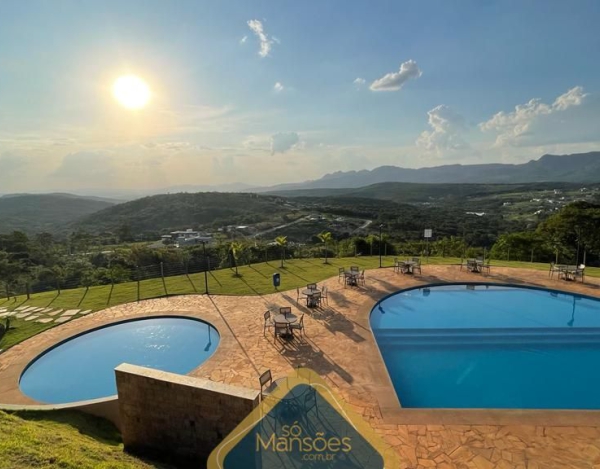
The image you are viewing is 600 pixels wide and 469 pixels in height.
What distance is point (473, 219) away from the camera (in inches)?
2938

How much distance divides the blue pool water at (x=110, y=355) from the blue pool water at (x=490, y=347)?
6.07 meters

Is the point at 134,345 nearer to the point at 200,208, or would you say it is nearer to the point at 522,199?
the point at 200,208

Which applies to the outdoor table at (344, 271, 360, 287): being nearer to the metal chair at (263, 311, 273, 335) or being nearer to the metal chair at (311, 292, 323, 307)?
the metal chair at (311, 292, 323, 307)

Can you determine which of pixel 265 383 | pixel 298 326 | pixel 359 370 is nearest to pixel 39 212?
pixel 298 326

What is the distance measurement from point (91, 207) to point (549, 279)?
561 ft

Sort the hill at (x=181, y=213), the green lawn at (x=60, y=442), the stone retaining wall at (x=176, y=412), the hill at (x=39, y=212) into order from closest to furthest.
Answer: the green lawn at (x=60, y=442), the stone retaining wall at (x=176, y=412), the hill at (x=181, y=213), the hill at (x=39, y=212)

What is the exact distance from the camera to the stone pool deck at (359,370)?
552cm

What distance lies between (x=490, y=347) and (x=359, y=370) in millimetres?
4990

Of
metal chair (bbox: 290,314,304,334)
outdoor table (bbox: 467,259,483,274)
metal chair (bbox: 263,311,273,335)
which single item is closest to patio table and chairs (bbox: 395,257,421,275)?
outdoor table (bbox: 467,259,483,274)

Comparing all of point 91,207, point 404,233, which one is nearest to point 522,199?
point 404,233

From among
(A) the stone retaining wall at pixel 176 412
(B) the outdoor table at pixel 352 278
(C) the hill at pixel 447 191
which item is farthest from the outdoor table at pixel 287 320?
(C) the hill at pixel 447 191

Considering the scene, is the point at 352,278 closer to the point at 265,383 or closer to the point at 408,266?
the point at 408,266

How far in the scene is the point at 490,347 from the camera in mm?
10383

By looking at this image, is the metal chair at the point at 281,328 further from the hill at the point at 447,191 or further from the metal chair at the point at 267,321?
the hill at the point at 447,191
